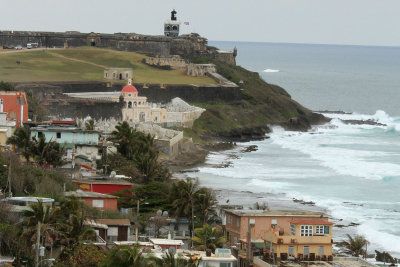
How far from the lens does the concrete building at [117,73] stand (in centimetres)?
10950

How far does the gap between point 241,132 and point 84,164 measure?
49.3m

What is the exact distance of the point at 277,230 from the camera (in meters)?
33.1

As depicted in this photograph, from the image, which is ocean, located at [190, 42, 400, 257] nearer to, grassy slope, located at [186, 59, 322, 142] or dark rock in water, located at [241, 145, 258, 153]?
dark rock in water, located at [241, 145, 258, 153]

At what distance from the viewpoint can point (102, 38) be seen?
136m

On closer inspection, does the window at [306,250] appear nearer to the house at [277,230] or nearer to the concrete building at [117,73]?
the house at [277,230]

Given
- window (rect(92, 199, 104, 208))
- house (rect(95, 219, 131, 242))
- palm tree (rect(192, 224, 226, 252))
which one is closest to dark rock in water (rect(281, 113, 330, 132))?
window (rect(92, 199, 104, 208))

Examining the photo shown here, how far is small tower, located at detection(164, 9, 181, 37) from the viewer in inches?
5645

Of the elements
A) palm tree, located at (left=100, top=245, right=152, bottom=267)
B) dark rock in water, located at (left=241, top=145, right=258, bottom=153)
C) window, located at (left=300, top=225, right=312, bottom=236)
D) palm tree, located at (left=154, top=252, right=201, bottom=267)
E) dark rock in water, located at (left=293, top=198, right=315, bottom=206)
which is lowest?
dark rock in water, located at (left=241, top=145, right=258, bottom=153)

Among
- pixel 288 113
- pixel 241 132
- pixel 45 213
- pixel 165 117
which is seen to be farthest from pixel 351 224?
pixel 288 113

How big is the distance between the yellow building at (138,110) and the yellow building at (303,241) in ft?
180

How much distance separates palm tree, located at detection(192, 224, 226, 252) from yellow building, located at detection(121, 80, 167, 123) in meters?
53.1

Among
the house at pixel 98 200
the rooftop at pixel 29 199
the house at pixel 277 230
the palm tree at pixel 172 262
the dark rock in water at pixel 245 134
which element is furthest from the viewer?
the dark rock in water at pixel 245 134

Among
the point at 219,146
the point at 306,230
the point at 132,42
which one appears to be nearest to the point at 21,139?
the point at 306,230

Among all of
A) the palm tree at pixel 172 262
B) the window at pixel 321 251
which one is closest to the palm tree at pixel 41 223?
the palm tree at pixel 172 262
